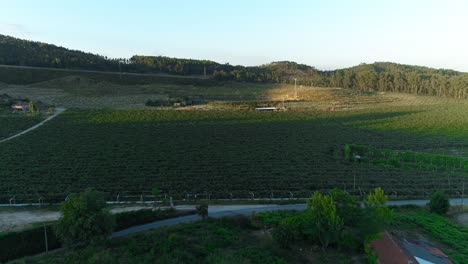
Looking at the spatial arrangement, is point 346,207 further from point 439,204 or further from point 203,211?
point 439,204

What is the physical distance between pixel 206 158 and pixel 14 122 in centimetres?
3366

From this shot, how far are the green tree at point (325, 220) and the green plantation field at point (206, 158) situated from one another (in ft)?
26.4

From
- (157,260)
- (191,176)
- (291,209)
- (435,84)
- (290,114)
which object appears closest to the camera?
(157,260)

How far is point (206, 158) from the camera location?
36.0 meters

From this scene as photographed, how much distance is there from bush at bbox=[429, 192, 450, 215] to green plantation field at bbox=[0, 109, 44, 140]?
4647cm

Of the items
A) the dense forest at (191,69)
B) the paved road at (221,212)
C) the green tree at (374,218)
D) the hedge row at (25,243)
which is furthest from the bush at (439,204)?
the dense forest at (191,69)

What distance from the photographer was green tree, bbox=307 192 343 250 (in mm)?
17719

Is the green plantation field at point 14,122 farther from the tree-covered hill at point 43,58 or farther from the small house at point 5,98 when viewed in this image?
the tree-covered hill at point 43,58

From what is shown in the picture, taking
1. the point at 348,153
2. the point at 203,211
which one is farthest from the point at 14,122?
the point at 348,153

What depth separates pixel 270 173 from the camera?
31.3 meters

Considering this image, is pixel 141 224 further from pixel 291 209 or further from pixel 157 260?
pixel 291 209

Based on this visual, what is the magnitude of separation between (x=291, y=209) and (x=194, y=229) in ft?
22.8

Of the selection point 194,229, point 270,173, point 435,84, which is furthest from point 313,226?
point 435,84

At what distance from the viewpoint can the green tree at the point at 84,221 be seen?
16891mm
